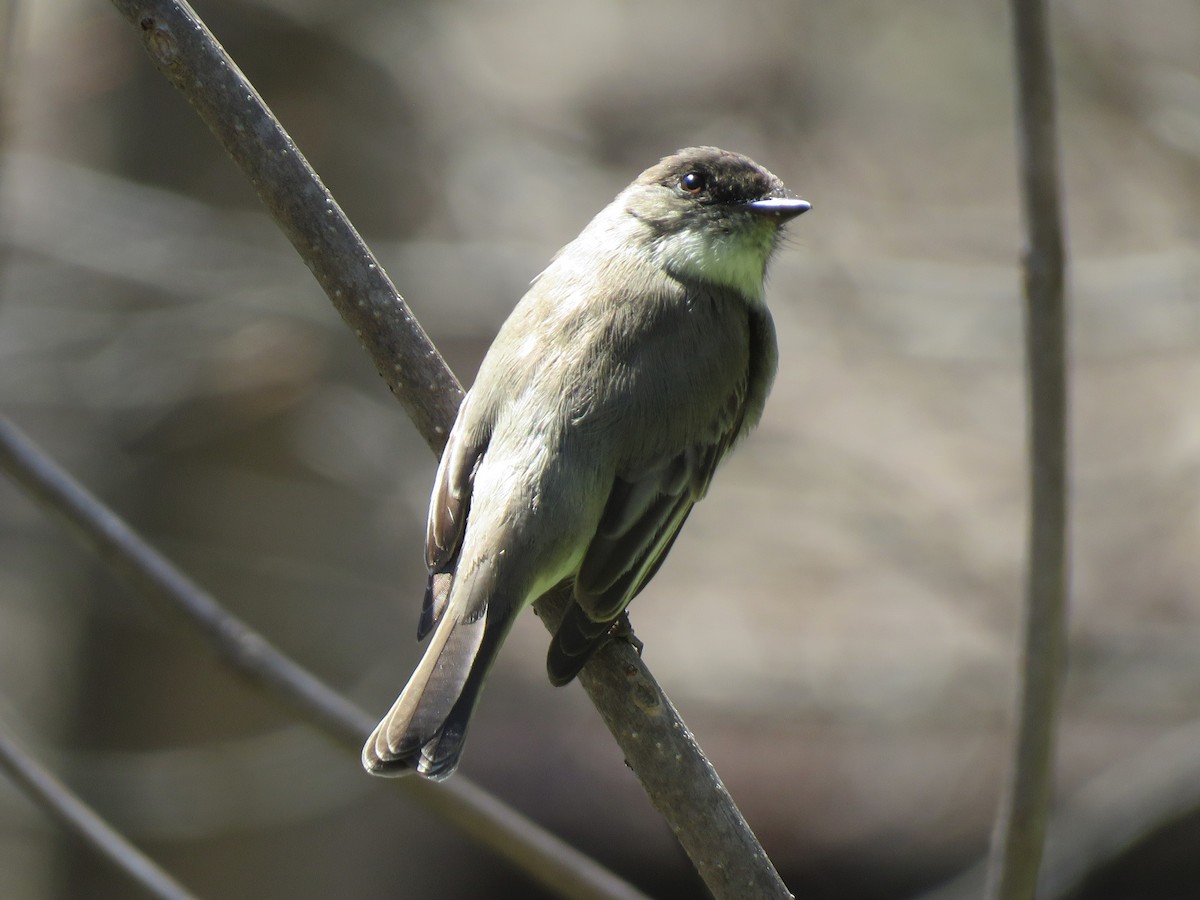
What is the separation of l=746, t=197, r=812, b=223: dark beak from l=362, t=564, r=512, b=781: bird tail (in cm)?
132

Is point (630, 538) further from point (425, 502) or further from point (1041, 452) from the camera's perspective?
point (425, 502)

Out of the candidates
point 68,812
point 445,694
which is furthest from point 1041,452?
point 68,812

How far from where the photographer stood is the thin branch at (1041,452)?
7.87 ft

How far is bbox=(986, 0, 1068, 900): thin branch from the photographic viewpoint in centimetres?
240

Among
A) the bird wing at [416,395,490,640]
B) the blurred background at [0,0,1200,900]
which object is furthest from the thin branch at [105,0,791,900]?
the blurred background at [0,0,1200,900]

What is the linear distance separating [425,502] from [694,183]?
465 cm

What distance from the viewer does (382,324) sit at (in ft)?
8.31

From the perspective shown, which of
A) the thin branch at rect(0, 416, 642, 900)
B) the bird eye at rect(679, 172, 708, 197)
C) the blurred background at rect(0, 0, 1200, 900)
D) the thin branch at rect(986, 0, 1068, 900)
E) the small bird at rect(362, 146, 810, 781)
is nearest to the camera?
the thin branch at rect(986, 0, 1068, 900)

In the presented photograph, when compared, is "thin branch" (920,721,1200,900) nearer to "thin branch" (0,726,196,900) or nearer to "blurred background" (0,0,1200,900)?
"blurred background" (0,0,1200,900)

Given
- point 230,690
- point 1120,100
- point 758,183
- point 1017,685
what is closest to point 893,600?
point 1120,100

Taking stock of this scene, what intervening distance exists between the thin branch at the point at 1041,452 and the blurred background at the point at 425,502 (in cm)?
368

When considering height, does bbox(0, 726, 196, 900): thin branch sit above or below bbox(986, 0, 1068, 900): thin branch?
below

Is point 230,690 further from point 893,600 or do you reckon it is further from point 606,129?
point 606,129

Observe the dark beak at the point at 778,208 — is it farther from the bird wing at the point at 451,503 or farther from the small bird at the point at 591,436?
the bird wing at the point at 451,503
